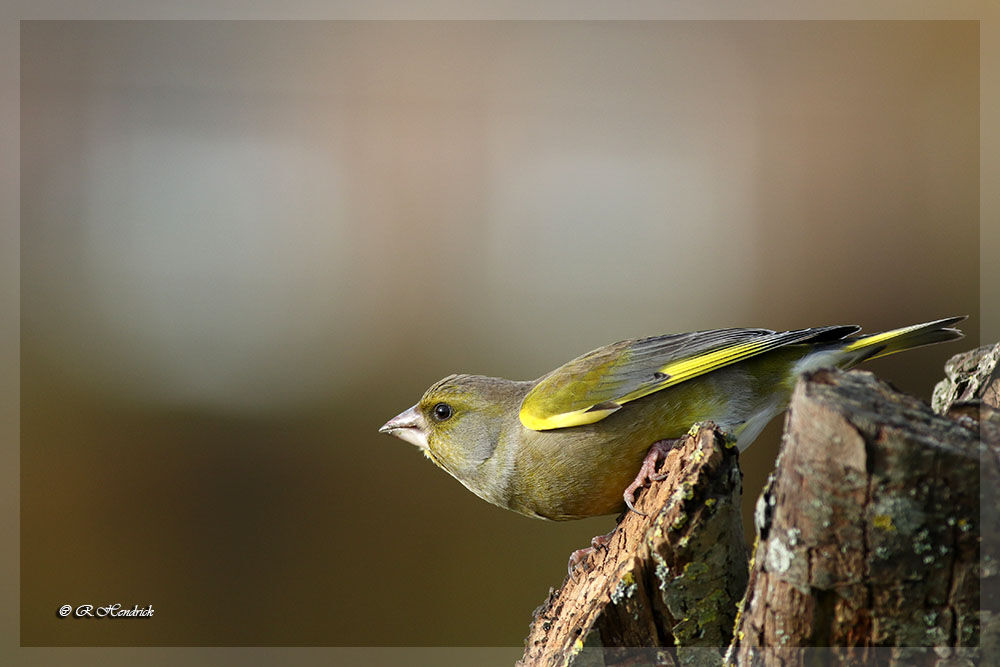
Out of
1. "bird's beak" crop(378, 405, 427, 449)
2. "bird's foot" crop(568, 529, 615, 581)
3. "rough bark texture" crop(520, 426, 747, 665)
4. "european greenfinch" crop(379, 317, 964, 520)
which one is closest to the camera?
"rough bark texture" crop(520, 426, 747, 665)

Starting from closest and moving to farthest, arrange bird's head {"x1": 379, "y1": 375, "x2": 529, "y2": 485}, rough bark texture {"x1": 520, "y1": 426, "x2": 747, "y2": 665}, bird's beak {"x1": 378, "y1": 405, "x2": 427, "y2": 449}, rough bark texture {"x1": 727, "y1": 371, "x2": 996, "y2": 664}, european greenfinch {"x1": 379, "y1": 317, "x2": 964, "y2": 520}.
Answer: rough bark texture {"x1": 727, "y1": 371, "x2": 996, "y2": 664}, rough bark texture {"x1": 520, "y1": 426, "x2": 747, "y2": 665}, european greenfinch {"x1": 379, "y1": 317, "x2": 964, "y2": 520}, bird's head {"x1": 379, "y1": 375, "x2": 529, "y2": 485}, bird's beak {"x1": 378, "y1": 405, "x2": 427, "y2": 449}

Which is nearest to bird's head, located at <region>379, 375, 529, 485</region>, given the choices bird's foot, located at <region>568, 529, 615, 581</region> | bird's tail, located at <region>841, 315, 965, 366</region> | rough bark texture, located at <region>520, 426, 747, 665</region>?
bird's foot, located at <region>568, 529, 615, 581</region>

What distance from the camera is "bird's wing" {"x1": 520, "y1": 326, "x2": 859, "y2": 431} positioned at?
1938 millimetres

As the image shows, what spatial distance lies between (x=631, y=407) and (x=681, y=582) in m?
0.58

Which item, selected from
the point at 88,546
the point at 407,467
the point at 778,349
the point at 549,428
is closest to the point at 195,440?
the point at 88,546

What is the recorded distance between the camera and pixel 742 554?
1.47m

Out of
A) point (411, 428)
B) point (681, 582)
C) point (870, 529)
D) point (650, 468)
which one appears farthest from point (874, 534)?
point (411, 428)

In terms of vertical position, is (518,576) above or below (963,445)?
below

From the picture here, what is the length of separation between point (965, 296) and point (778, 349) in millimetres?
2415

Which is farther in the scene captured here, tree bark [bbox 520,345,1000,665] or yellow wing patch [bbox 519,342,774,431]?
yellow wing patch [bbox 519,342,774,431]

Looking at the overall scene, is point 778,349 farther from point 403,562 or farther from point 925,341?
point 403,562

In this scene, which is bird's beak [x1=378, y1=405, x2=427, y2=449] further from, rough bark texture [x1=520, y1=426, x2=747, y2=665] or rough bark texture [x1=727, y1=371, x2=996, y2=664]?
rough bark texture [x1=727, y1=371, x2=996, y2=664]

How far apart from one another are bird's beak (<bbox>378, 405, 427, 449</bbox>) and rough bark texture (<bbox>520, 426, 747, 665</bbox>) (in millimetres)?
881

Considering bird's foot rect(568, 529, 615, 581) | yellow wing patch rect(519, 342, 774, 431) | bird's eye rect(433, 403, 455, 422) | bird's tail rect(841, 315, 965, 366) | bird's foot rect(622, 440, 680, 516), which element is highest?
bird's tail rect(841, 315, 965, 366)
